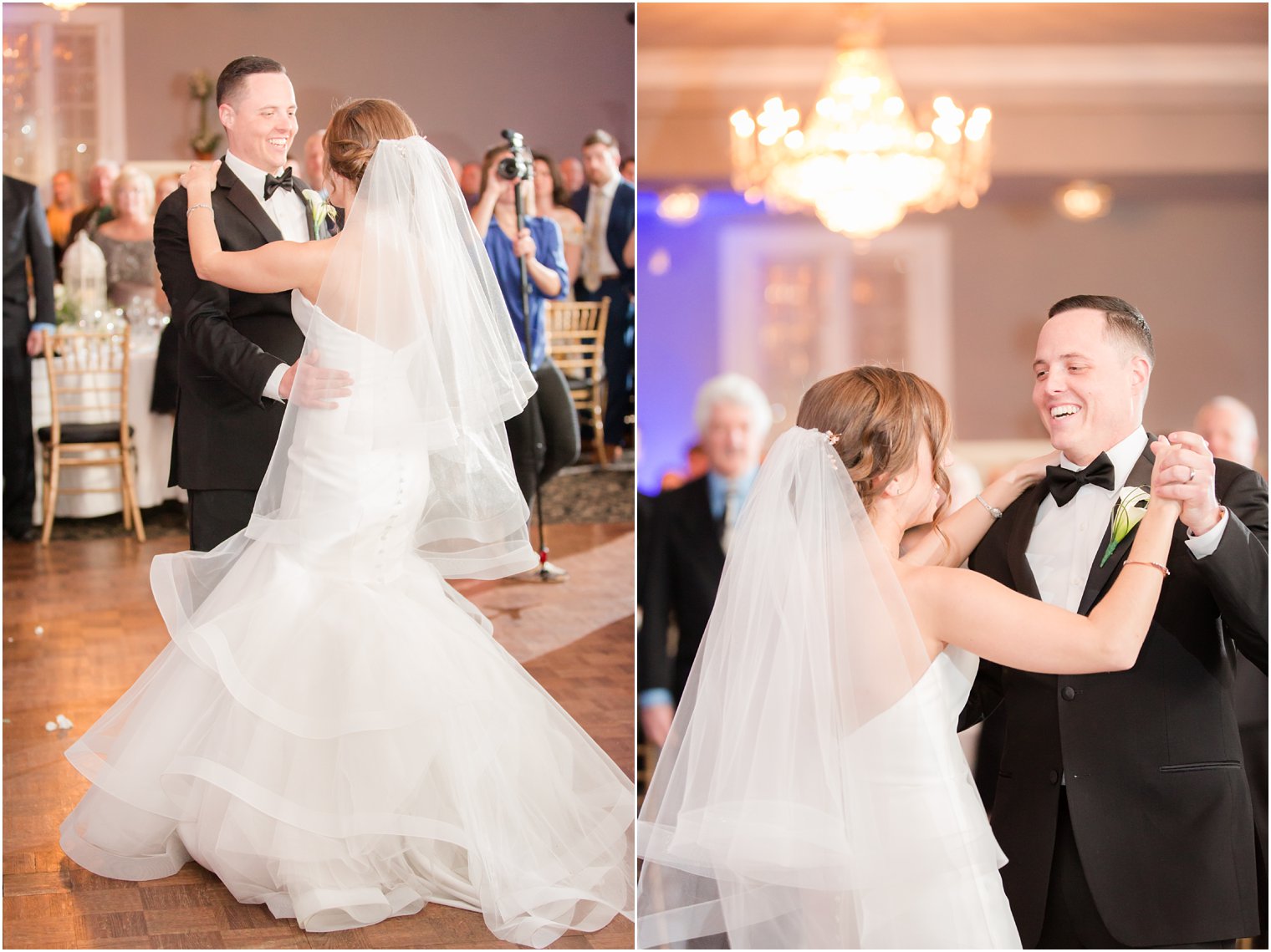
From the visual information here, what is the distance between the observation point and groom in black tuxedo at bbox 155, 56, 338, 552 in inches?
108

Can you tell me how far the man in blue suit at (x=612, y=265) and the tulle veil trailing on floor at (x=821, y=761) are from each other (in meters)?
5.18

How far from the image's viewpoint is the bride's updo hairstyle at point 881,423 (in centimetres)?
192

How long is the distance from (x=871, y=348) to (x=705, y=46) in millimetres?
2823

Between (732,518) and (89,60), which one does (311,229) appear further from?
(89,60)

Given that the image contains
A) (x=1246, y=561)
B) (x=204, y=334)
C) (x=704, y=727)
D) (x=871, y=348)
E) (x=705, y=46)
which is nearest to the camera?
(x=1246, y=561)

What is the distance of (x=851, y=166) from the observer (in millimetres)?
6566

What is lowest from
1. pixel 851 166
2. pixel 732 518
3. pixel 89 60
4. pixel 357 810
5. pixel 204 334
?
pixel 357 810

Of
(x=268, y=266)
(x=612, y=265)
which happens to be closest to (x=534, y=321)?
(x=268, y=266)

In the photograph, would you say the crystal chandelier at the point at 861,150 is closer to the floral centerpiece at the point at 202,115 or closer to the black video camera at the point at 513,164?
the black video camera at the point at 513,164

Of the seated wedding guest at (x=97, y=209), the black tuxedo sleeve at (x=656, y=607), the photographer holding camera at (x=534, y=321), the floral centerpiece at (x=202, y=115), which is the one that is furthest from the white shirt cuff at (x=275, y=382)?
the floral centerpiece at (x=202, y=115)

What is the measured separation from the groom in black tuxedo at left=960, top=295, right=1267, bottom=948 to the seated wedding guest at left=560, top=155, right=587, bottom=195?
23.8 feet

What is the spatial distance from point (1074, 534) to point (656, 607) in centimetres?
109

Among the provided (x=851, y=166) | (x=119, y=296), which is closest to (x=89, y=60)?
(x=119, y=296)

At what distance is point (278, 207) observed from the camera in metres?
2.88
